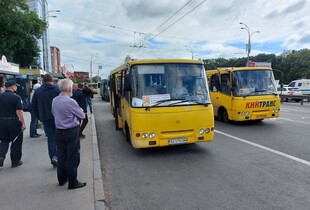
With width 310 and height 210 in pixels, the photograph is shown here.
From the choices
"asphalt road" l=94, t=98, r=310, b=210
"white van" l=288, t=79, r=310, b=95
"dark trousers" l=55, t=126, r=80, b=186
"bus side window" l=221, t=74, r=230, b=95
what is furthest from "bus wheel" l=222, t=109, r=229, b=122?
"white van" l=288, t=79, r=310, b=95

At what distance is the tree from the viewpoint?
33.4m

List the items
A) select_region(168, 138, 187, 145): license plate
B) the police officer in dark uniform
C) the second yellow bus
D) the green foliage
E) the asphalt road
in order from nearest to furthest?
the asphalt road
the police officer in dark uniform
select_region(168, 138, 187, 145): license plate
the second yellow bus
the green foliage

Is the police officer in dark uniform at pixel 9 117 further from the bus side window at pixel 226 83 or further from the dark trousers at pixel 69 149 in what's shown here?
the bus side window at pixel 226 83

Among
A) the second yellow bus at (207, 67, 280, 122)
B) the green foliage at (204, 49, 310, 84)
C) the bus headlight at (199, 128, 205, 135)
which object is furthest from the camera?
the green foliage at (204, 49, 310, 84)

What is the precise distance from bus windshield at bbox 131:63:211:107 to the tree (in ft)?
105

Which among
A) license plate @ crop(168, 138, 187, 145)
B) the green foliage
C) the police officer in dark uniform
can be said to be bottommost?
license plate @ crop(168, 138, 187, 145)

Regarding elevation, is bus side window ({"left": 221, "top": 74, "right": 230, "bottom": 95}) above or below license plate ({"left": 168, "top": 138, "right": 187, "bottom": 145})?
above

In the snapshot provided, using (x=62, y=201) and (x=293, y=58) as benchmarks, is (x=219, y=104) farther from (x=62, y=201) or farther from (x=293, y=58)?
(x=293, y=58)

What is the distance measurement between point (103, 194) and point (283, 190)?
10.00 ft

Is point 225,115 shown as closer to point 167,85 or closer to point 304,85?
point 167,85

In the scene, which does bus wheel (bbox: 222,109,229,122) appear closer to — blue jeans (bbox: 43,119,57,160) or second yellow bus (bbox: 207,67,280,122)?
A: second yellow bus (bbox: 207,67,280,122)

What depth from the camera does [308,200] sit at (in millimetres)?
4297

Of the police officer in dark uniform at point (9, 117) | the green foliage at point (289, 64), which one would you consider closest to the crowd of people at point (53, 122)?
the police officer in dark uniform at point (9, 117)

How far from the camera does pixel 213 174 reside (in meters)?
5.61
